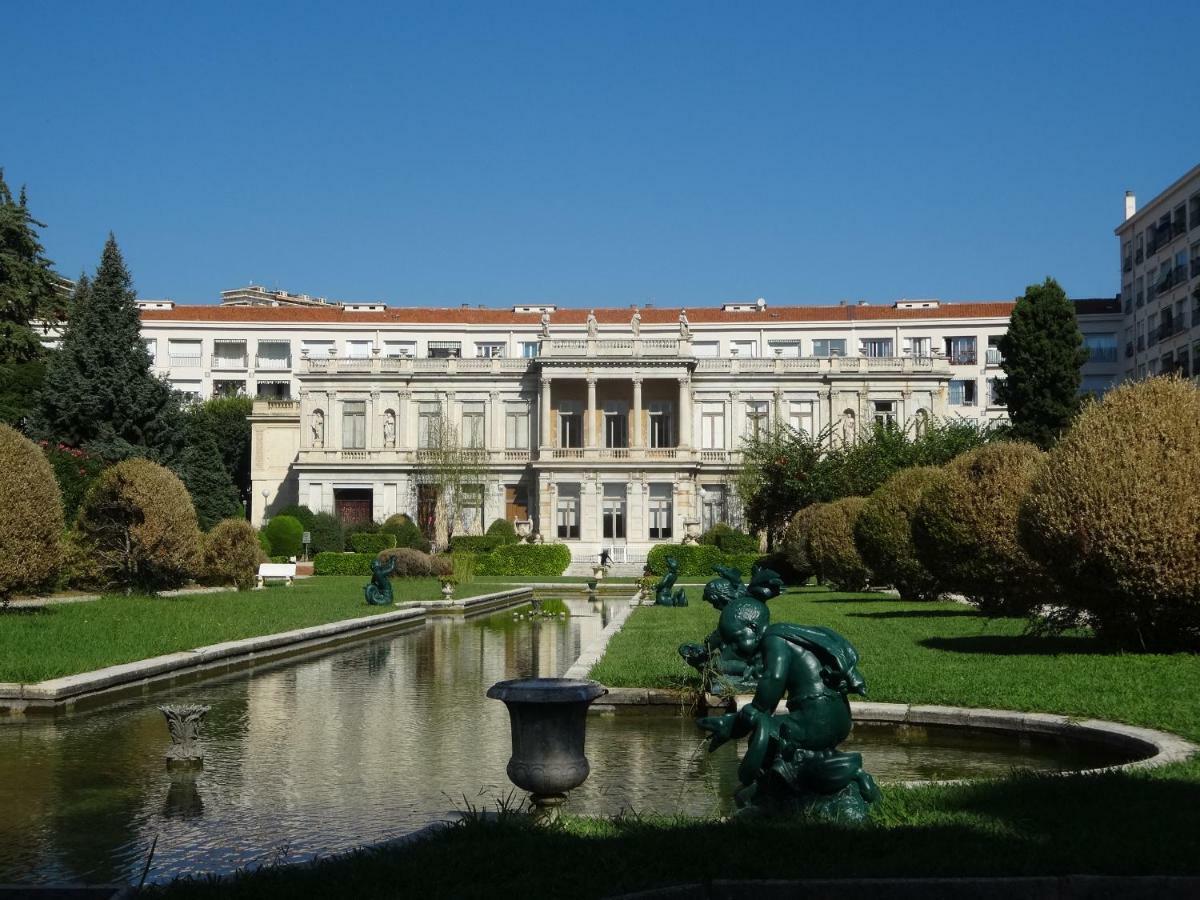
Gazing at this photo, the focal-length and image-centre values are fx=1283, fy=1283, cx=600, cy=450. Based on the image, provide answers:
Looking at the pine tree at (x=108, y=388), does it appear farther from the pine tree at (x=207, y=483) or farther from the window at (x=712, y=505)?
the window at (x=712, y=505)

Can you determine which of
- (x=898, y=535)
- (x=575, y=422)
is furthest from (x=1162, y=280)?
(x=898, y=535)

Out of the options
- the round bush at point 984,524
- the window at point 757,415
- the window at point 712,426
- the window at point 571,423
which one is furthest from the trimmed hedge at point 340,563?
the round bush at point 984,524

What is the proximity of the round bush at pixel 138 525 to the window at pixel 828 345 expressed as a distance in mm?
53893

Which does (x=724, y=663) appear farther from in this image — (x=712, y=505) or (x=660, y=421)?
(x=660, y=421)

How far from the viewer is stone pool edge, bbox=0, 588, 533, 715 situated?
39.0 ft

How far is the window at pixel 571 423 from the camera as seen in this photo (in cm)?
6781

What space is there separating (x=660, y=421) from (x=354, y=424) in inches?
640

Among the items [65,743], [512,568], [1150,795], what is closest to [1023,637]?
[1150,795]

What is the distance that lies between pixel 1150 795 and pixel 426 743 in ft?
18.9

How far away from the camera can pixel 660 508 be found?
64.6 metres

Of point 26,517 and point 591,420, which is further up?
point 591,420

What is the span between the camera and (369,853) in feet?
20.0

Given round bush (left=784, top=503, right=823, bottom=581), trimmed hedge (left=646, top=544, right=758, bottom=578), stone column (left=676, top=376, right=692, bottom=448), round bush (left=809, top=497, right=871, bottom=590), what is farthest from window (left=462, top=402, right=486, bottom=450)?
round bush (left=809, top=497, right=871, bottom=590)

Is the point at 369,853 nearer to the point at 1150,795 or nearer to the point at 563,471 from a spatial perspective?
the point at 1150,795
